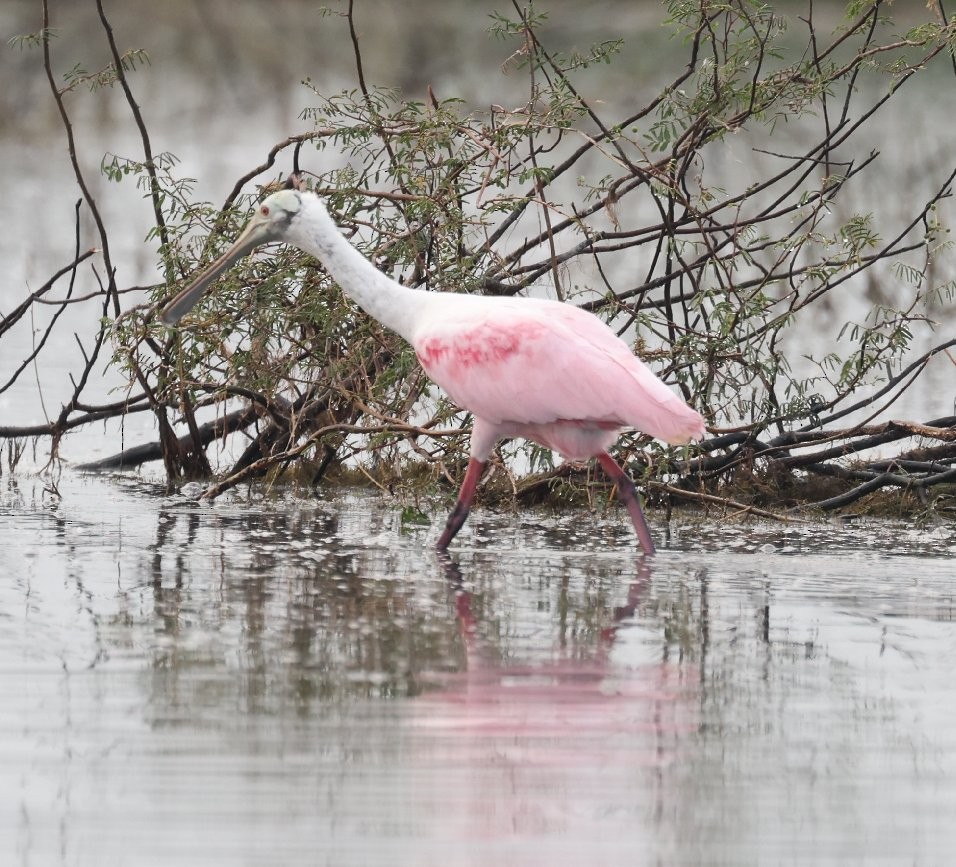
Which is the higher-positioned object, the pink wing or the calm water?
the pink wing

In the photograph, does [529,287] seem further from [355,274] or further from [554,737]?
[554,737]

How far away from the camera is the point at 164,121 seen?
61.9ft

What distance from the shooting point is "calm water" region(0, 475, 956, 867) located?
3.86 m

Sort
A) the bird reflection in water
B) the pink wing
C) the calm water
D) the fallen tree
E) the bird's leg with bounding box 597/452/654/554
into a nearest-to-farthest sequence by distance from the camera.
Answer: the calm water, the bird reflection in water, the pink wing, the bird's leg with bounding box 597/452/654/554, the fallen tree

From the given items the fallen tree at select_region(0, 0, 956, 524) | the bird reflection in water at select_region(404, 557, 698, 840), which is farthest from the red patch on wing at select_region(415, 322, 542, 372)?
the bird reflection in water at select_region(404, 557, 698, 840)

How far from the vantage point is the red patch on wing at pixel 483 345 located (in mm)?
7281

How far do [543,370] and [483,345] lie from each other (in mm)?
248

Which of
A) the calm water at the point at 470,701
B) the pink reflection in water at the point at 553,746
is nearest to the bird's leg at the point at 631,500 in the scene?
the calm water at the point at 470,701

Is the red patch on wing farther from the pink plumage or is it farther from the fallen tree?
the fallen tree

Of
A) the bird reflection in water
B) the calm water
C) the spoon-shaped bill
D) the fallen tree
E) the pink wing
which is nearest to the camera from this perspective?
the calm water

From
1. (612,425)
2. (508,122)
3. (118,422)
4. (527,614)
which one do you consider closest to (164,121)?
(118,422)

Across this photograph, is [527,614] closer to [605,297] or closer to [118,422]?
[605,297]

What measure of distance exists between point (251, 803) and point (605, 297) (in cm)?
486

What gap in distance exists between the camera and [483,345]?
7.30 meters
